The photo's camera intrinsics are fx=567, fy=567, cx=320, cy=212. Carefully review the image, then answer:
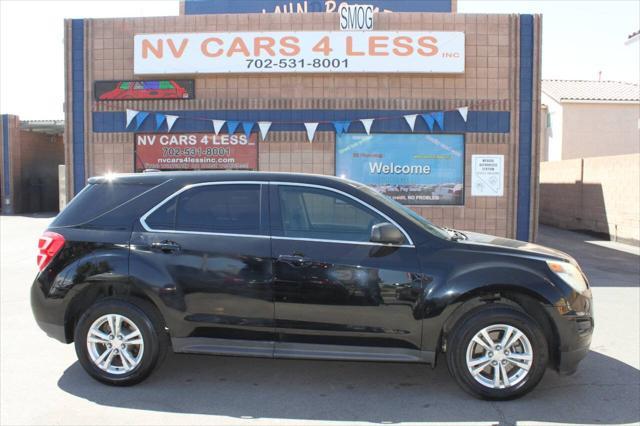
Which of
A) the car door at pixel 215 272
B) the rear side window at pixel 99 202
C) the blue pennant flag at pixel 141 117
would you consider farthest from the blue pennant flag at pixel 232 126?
the car door at pixel 215 272

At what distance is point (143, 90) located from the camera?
12.1 metres

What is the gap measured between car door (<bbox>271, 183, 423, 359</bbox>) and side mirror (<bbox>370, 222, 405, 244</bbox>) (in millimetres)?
64

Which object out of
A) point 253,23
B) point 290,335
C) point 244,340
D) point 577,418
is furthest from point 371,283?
point 253,23

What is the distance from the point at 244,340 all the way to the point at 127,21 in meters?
9.73

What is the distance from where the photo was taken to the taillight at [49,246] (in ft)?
15.6

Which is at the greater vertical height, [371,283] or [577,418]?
[371,283]

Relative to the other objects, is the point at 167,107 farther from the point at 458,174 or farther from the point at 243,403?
the point at 243,403

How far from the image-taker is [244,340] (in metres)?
4.59

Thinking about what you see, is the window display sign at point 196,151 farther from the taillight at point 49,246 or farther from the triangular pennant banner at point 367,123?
the taillight at point 49,246

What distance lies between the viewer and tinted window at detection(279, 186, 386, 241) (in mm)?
4609

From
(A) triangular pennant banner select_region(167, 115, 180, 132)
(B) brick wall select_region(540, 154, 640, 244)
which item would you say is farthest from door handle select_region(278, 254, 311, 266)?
(B) brick wall select_region(540, 154, 640, 244)

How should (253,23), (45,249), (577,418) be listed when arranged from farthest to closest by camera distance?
(253,23) → (45,249) → (577,418)

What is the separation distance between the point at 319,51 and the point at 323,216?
7.63m

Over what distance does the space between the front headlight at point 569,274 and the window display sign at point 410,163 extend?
742 cm
